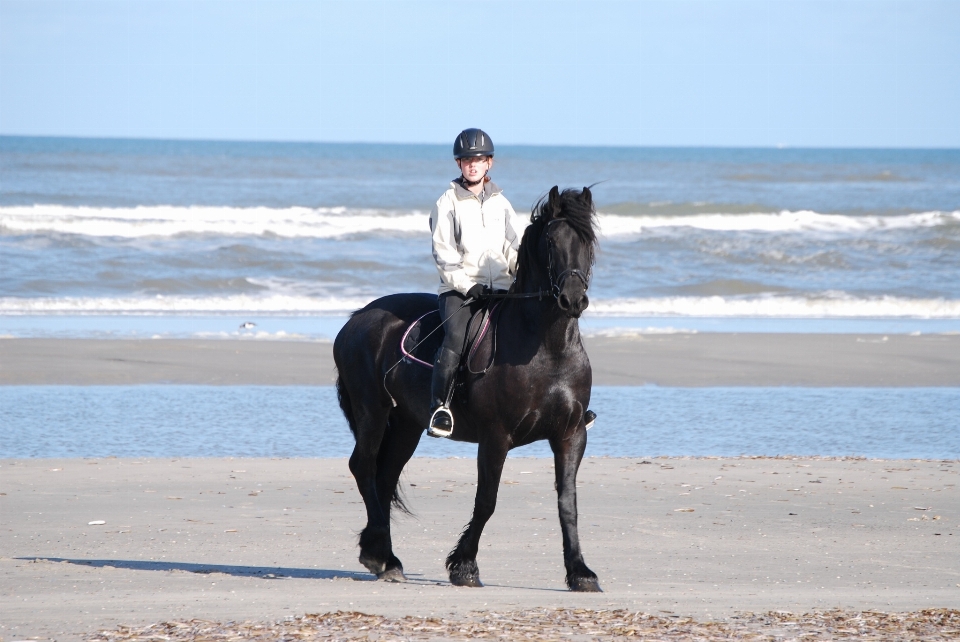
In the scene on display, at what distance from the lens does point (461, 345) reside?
558 centimetres

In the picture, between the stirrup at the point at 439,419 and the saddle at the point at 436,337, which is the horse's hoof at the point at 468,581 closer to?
the stirrup at the point at 439,419

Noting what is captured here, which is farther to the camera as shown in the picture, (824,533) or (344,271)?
(344,271)

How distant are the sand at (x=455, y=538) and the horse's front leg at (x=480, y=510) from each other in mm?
101

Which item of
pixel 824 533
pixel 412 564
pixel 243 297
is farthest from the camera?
pixel 243 297

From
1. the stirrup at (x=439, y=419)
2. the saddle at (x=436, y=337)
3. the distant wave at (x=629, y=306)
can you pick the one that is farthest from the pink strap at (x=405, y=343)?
the distant wave at (x=629, y=306)

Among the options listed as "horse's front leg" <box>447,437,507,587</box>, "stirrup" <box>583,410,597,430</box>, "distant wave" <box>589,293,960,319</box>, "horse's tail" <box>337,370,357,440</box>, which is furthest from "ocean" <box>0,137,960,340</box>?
"stirrup" <box>583,410,597,430</box>

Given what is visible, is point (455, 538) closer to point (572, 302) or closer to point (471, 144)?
point (572, 302)

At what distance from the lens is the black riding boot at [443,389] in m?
5.54

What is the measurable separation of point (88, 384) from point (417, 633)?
9000 mm

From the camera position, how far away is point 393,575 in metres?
5.91

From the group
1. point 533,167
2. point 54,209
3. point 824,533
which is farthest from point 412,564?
point 533,167

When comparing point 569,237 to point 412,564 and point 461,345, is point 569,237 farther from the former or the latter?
point 412,564

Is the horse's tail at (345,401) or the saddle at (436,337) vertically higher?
the saddle at (436,337)

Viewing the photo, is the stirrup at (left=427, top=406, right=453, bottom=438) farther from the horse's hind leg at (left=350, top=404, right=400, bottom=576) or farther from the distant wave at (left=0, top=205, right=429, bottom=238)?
the distant wave at (left=0, top=205, right=429, bottom=238)
